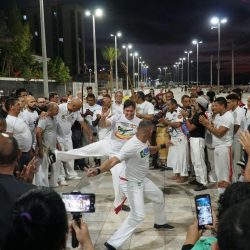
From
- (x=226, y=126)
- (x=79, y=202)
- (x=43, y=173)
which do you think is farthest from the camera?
(x=43, y=173)

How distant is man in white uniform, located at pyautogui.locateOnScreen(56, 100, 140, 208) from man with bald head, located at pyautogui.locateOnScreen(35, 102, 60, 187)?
348mm

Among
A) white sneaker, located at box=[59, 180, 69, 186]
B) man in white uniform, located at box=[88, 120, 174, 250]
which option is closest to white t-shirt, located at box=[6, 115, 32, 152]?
man in white uniform, located at box=[88, 120, 174, 250]

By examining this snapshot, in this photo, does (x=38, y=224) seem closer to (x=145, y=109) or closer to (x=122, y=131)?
(x=122, y=131)

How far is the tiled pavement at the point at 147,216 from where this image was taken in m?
5.96

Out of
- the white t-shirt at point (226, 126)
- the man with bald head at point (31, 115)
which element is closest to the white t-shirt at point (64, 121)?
the man with bald head at point (31, 115)

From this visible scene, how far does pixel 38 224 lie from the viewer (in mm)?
1979

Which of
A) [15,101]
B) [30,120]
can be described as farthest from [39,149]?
[15,101]

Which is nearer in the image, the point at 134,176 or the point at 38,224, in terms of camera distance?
the point at 38,224

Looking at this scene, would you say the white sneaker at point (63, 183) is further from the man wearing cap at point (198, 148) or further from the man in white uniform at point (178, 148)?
the man wearing cap at point (198, 148)

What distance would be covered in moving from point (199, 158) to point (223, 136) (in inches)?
49.2

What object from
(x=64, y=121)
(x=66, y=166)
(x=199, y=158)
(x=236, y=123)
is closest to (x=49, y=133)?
(x=64, y=121)

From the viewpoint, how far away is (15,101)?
7207mm

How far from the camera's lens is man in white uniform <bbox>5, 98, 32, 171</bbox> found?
6.93m

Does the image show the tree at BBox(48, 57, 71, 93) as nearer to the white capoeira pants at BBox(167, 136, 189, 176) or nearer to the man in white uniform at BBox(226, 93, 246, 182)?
the white capoeira pants at BBox(167, 136, 189, 176)
